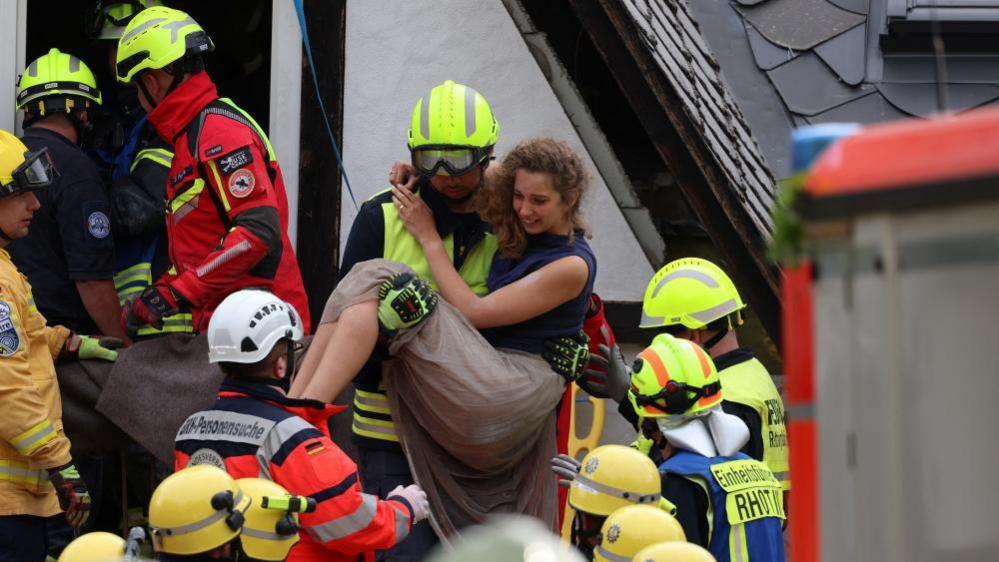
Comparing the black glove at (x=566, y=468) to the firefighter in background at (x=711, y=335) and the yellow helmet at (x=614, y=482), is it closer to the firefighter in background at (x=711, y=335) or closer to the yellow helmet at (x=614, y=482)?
the yellow helmet at (x=614, y=482)

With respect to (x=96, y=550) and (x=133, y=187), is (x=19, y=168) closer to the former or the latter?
(x=133, y=187)

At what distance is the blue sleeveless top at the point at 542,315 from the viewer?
551cm

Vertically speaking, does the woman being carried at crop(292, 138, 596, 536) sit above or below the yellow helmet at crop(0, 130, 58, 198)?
below

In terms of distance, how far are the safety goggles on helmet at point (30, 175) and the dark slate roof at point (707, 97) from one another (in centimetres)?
248

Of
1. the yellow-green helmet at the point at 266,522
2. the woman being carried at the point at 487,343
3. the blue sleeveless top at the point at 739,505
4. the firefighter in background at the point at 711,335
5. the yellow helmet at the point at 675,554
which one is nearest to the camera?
the yellow helmet at the point at 675,554

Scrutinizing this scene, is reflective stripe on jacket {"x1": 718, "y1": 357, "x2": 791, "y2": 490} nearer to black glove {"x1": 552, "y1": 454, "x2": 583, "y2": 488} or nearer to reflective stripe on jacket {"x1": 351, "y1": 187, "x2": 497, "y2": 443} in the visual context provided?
black glove {"x1": 552, "y1": 454, "x2": 583, "y2": 488}

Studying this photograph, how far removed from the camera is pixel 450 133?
5531 millimetres

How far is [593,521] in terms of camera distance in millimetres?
4871

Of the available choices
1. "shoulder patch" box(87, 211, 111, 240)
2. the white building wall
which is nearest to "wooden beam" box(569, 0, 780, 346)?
the white building wall

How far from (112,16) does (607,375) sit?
2.74 metres

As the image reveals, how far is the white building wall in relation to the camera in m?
7.12

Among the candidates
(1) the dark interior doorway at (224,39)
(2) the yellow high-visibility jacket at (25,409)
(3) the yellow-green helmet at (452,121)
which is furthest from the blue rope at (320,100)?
(2) the yellow high-visibility jacket at (25,409)

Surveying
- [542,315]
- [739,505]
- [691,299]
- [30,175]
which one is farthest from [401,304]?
[30,175]

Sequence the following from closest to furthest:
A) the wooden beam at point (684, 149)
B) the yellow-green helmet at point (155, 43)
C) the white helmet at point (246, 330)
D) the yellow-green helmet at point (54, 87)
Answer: the white helmet at point (246, 330), the yellow-green helmet at point (155, 43), the yellow-green helmet at point (54, 87), the wooden beam at point (684, 149)
